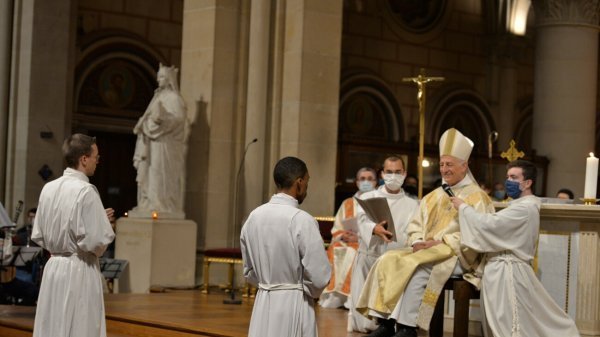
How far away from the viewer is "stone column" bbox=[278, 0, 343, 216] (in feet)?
45.4

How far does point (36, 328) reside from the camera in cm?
728

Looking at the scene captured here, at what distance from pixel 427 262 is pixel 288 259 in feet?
7.68

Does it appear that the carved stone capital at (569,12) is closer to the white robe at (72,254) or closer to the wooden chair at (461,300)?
the wooden chair at (461,300)

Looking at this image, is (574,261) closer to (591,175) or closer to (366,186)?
(591,175)

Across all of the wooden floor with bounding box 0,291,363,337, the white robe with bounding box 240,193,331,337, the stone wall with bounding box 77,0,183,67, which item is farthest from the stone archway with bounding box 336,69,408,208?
the white robe with bounding box 240,193,331,337

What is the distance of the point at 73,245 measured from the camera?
7156mm

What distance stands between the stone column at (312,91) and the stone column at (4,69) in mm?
4991

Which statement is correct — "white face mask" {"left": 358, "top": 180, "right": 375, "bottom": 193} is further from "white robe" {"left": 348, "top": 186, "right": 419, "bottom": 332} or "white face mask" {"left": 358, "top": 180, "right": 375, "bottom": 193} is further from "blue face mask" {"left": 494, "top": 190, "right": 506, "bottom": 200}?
"blue face mask" {"left": 494, "top": 190, "right": 506, "bottom": 200}

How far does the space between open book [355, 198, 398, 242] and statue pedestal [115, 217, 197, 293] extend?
495 cm

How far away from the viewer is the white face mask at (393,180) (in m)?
9.81

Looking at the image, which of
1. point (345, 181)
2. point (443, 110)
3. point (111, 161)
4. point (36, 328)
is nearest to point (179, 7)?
point (111, 161)

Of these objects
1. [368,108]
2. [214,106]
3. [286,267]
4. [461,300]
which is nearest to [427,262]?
[461,300]

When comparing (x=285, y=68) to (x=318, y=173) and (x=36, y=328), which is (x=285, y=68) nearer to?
(x=318, y=173)

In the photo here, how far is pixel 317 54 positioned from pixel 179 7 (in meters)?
5.98
